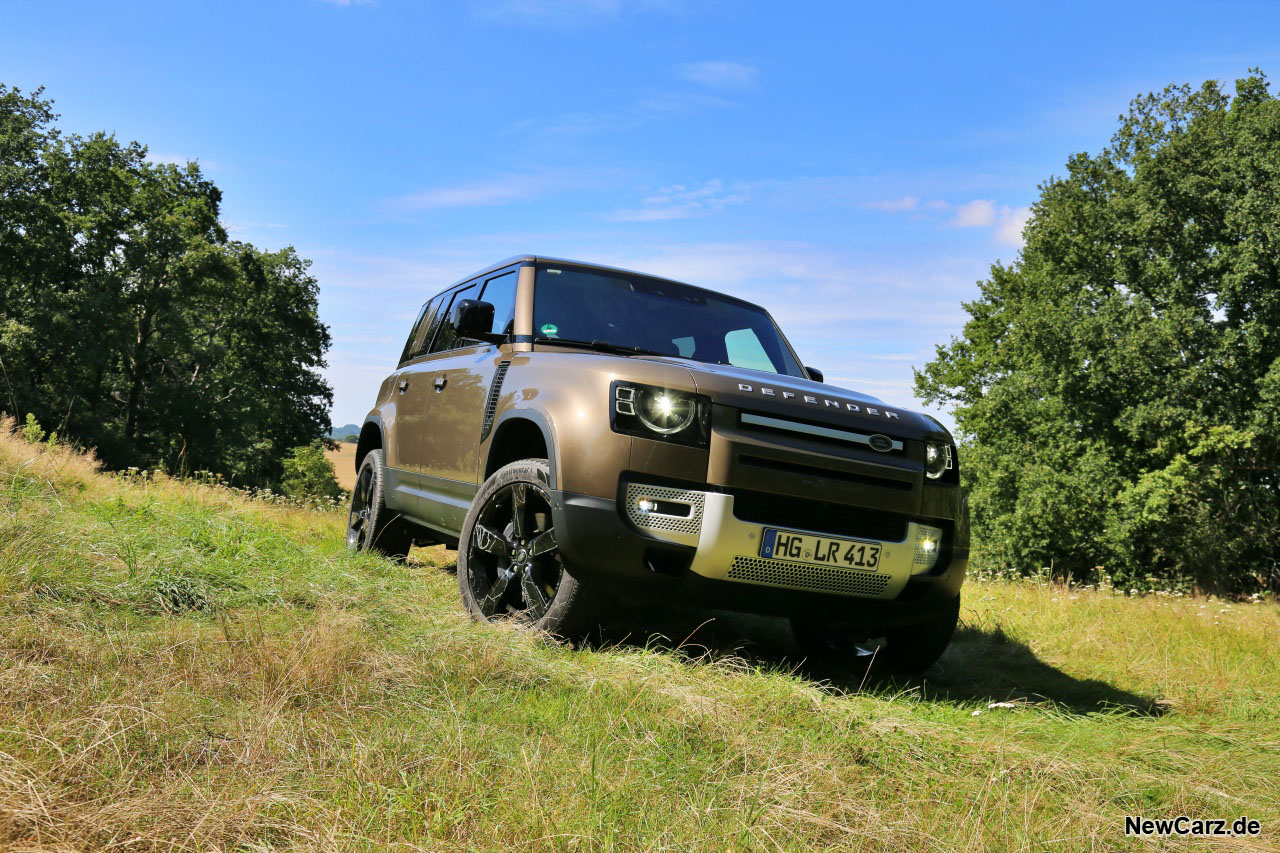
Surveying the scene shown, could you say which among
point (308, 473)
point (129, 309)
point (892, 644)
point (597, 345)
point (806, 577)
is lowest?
point (308, 473)

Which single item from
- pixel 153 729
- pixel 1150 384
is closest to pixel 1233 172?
pixel 1150 384

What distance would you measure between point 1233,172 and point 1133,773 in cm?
2543

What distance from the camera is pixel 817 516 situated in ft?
12.3

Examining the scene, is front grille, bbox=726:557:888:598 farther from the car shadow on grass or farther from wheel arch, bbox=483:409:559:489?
wheel arch, bbox=483:409:559:489

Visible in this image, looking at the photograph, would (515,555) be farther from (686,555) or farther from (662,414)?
(662,414)

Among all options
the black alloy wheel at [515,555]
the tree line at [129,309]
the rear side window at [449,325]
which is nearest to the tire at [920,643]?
the black alloy wheel at [515,555]

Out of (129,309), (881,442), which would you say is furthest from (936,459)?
(129,309)

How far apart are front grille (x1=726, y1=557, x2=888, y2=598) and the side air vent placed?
170cm

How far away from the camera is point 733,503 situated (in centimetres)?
356

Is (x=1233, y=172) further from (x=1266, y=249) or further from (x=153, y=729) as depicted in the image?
(x=153, y=729)

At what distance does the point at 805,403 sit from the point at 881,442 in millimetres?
408

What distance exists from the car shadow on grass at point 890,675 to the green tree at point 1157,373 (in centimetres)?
2014

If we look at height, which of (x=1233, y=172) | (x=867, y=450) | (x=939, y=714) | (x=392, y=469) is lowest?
(x=939, y=714)

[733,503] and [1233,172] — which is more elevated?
[1233,172]
